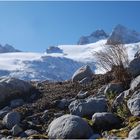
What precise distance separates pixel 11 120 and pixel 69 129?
2.65 metres

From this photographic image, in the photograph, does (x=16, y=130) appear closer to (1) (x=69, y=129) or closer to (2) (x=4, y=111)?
(1) (x=69, y=129)

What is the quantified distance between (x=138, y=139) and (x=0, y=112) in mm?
6149

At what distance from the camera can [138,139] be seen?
8625mm

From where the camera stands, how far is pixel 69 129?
9.98m

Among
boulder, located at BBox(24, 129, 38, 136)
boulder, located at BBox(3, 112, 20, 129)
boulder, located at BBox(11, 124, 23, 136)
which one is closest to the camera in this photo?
boulder, located at BBox(24, 129, 38, 136)

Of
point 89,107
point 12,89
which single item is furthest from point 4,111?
point 89,107

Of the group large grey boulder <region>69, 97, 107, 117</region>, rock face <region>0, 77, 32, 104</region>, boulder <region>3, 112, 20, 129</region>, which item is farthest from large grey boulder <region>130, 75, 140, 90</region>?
rock face <region>0, 77, 32, 104</region>

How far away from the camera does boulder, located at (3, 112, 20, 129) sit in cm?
1199

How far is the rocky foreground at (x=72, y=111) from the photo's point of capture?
400 inches

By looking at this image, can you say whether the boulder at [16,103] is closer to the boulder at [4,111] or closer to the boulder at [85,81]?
the boulder at [4,111]

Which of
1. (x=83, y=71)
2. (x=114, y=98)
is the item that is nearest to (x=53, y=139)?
(x=114, y=98)

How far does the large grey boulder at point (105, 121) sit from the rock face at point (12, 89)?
18.1ft

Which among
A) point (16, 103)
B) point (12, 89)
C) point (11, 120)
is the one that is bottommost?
point (11, 120)

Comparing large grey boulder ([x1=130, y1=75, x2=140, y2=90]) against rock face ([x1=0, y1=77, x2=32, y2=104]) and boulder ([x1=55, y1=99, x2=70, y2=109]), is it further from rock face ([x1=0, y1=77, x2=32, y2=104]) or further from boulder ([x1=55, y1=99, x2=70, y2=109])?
rock face ([x1=0, y1=77, x2=32, y2=104])
